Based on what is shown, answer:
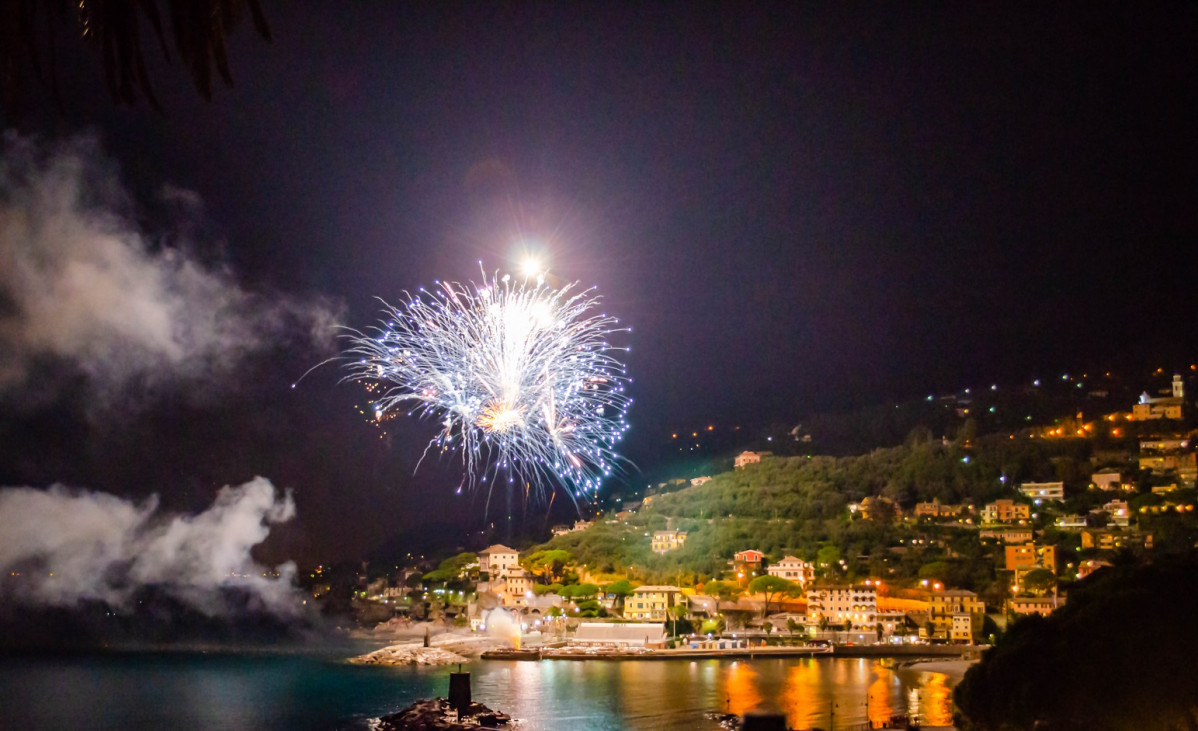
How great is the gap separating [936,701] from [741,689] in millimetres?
3718

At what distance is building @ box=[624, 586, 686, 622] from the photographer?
31.0m

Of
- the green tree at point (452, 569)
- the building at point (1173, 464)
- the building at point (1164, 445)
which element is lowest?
the green tree at point (452, 569)

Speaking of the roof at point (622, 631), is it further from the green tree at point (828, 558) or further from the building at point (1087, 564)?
the building at point (1087, 564)

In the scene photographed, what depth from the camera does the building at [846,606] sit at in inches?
1187

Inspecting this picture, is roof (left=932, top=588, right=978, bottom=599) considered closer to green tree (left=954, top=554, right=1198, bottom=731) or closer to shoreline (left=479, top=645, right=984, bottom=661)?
shoreline (left=479, top=645, right=984, bottom=661)

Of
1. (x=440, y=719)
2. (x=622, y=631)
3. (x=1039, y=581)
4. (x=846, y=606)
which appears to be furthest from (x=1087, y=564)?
(x=440, y=719)

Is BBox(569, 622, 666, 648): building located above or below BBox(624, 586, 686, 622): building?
below

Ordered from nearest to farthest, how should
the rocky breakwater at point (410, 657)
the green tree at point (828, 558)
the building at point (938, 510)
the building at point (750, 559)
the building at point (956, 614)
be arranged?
the rocky breakwater at point (410, 657) < the building at point (956, 614) < the green tree at point (828, 558) < the building at point (750, 559) < the building at point (938, 510)

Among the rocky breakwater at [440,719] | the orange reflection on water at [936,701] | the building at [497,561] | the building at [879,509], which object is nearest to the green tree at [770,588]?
the building at [879,509]

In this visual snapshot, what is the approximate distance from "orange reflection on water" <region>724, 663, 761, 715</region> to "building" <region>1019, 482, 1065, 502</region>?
66.8ft

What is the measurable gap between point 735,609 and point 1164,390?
30.7m

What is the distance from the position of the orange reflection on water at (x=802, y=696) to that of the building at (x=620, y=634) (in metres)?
5.77

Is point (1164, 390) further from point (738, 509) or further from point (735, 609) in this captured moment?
point (735, 609)

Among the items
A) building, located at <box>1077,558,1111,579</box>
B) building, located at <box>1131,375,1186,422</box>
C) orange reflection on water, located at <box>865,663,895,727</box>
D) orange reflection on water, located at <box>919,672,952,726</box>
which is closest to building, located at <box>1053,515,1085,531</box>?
building, located at <box>1077,558,1111,579</box>
